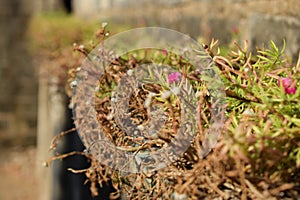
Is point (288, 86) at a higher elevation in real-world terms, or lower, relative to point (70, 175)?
lower

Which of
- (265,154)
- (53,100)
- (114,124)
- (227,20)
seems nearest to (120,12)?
(53,100)

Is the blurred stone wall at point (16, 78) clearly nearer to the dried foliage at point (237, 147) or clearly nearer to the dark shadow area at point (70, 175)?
the dark shadow area at point (70, 175)

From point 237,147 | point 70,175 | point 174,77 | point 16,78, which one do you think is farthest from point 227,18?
point 16,78

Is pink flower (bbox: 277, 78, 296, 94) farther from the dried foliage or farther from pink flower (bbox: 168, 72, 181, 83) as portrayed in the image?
pink flower (bbox: 168, 72, 181, 83)

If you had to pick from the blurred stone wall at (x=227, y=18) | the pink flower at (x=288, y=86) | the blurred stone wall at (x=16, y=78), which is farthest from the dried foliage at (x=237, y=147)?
the blurred stone wall at (x=16, y=78)

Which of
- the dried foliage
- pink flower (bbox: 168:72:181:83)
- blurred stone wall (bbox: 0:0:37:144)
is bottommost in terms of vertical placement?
the dried foliage

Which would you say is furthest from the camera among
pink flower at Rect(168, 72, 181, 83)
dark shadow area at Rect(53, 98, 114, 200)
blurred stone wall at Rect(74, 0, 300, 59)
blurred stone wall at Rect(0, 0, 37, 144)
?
blurred stone wall at Rect(0, 0, 37, 144)

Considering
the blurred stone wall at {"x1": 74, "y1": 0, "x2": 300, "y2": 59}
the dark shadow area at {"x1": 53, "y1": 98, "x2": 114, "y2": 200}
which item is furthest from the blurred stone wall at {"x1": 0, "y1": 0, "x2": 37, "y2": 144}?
the dark shadow area at {"x1": 53, "y1": 98, "x2": 114, "y2": 200}

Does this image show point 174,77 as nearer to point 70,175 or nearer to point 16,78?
point 70,175
